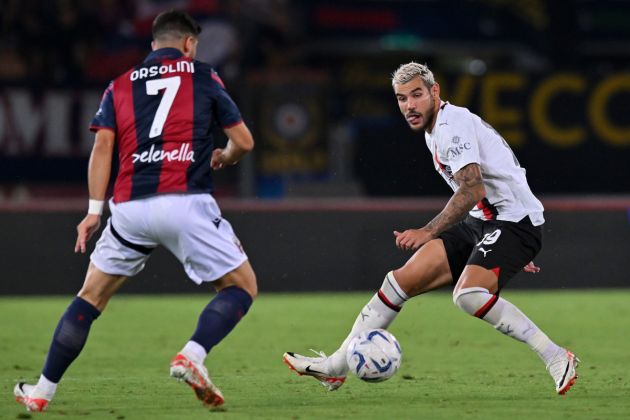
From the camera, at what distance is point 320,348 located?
32.6 ft

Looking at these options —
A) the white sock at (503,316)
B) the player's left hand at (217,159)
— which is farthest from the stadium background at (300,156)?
the player's left hand at (217,159)

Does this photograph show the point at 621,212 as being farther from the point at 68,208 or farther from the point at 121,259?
the point at 121,259

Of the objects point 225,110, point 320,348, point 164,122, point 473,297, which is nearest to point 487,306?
point 473,297

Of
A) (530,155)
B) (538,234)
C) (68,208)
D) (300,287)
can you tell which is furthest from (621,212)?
(538,234)

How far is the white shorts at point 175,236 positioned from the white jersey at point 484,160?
1.33 metres

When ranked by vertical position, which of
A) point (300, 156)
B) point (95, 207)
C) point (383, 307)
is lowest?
point (300, 156)

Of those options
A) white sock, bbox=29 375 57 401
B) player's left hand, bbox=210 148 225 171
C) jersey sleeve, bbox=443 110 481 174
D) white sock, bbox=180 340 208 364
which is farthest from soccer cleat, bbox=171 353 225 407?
jersey sleeve, bbox=443 110 481 174

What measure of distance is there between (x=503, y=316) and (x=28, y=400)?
2513mm

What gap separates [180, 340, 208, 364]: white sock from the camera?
6.30 meters

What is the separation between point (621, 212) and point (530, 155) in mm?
1829

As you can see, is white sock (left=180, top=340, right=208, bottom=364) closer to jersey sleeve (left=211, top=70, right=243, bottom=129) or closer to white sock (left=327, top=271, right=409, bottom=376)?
jersey sleeve (left=211, top=70, right=243, bottom=129)

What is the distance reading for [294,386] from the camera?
7.80 meters

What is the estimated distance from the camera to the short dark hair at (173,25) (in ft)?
22.1

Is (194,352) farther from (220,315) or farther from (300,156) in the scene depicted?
(300,156)
